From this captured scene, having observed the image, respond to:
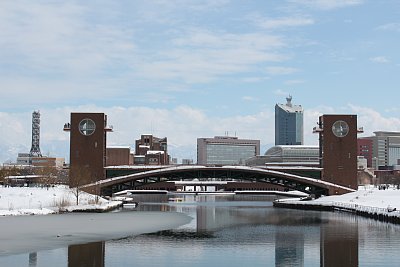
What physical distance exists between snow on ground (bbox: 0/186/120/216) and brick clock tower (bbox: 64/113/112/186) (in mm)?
22766

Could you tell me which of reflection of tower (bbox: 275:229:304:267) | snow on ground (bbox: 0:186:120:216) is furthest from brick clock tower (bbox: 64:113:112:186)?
reflection of tower (bbox: 275:229:304:267)

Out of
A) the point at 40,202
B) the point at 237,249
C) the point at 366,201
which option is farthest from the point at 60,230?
the point at 366,201

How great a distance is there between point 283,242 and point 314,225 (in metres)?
20.1

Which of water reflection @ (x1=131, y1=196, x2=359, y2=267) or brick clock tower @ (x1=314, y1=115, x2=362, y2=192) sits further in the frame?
brick clock tower @ (x1=314, y1=115, x2=362, y2=192)

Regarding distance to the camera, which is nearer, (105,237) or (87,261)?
(87,261)

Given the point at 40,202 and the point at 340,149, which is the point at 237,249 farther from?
the point at 340,149

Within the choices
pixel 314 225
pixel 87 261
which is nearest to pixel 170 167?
pixel 314 225

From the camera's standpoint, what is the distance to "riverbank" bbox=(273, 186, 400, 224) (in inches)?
3169

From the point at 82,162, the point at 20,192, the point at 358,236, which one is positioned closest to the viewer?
the point at 358,236

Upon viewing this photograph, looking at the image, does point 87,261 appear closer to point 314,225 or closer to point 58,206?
point 314,225

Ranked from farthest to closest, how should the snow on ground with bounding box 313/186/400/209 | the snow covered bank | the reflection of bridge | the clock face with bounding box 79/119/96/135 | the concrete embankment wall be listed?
the clock face with bounding box 79/119/96/135
the reflection of bridge
the snow on ground with bounding box 313/186/400/209
the concrete embankment wall
the snow covered bank

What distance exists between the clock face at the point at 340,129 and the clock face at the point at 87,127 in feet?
161

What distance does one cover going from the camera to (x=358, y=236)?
57.2 m

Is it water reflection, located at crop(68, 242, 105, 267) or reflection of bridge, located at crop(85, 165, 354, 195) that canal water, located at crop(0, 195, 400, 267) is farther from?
reflection of bridge, located at crop(85, 165, 354, 195)
